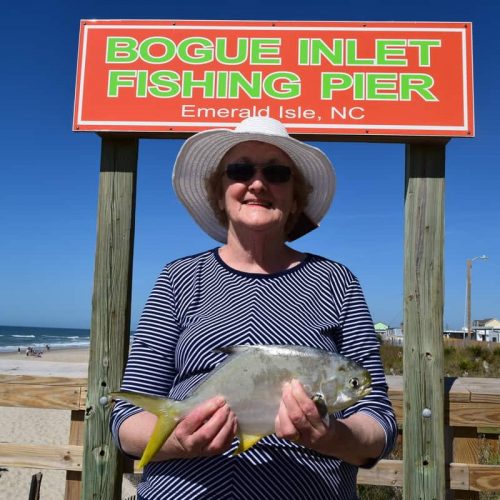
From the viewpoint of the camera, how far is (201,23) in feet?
11.3

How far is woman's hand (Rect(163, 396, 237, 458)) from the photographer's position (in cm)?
167

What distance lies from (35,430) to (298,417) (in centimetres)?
1721

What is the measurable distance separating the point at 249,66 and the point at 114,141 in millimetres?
1002

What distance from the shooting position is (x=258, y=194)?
95.4 inches

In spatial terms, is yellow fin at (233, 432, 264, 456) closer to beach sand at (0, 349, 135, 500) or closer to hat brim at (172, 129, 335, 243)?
hat brim at (172, 129, 335, 243)

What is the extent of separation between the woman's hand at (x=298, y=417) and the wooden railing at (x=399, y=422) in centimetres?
181

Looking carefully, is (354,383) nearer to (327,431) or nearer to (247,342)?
(327,431)

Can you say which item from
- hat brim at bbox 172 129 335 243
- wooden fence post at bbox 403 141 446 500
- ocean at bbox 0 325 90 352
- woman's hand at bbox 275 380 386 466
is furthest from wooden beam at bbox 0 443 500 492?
ocean at bbox 0 325 90 352

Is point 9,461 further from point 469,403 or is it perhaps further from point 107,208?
point 469,403

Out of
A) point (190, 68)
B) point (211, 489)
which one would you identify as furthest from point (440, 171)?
point (211, 489)

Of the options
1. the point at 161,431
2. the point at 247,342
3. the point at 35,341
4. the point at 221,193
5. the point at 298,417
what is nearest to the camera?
the point at 298,417

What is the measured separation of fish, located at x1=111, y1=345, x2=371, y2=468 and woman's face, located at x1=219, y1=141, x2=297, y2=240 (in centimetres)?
79

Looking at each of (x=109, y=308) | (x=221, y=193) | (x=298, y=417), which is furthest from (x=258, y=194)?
(x=109, y=308)

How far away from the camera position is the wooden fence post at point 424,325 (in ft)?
10.4
